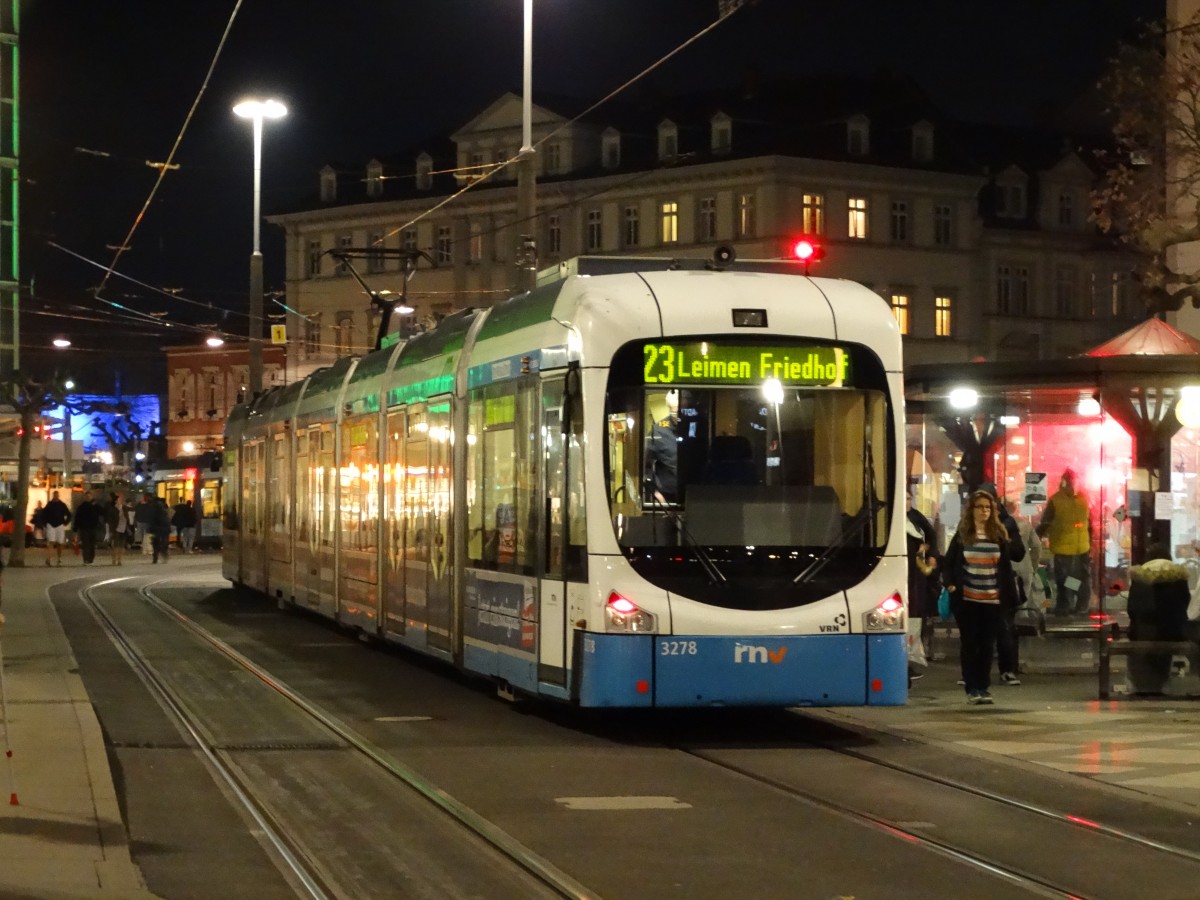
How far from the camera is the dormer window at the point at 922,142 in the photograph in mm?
74125

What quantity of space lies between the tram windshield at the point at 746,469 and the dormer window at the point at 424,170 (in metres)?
67.6

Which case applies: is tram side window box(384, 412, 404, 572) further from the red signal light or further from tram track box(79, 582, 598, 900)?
the red signal light

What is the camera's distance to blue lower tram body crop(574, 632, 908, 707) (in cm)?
1326

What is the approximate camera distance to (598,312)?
537 inches

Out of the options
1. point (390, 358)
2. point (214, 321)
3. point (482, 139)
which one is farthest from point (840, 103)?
point (390, 358)

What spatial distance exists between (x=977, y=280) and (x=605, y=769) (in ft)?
213

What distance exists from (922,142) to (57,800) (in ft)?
219

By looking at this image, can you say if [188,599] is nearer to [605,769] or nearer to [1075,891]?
[605,769]

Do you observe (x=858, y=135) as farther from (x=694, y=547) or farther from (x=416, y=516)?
(x=694, y=547)

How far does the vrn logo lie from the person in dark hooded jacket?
4487 mm

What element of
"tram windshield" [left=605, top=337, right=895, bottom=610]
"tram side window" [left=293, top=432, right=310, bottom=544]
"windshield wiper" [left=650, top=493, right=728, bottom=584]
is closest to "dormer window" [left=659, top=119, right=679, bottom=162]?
"tram side window" [left=293, top=432, right=310, bottom=544]

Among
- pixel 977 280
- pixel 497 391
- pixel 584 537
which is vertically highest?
pixel 977 280

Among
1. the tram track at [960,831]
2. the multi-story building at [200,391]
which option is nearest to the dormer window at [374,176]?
the multi-story building at [200,391]

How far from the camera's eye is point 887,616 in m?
13.8
